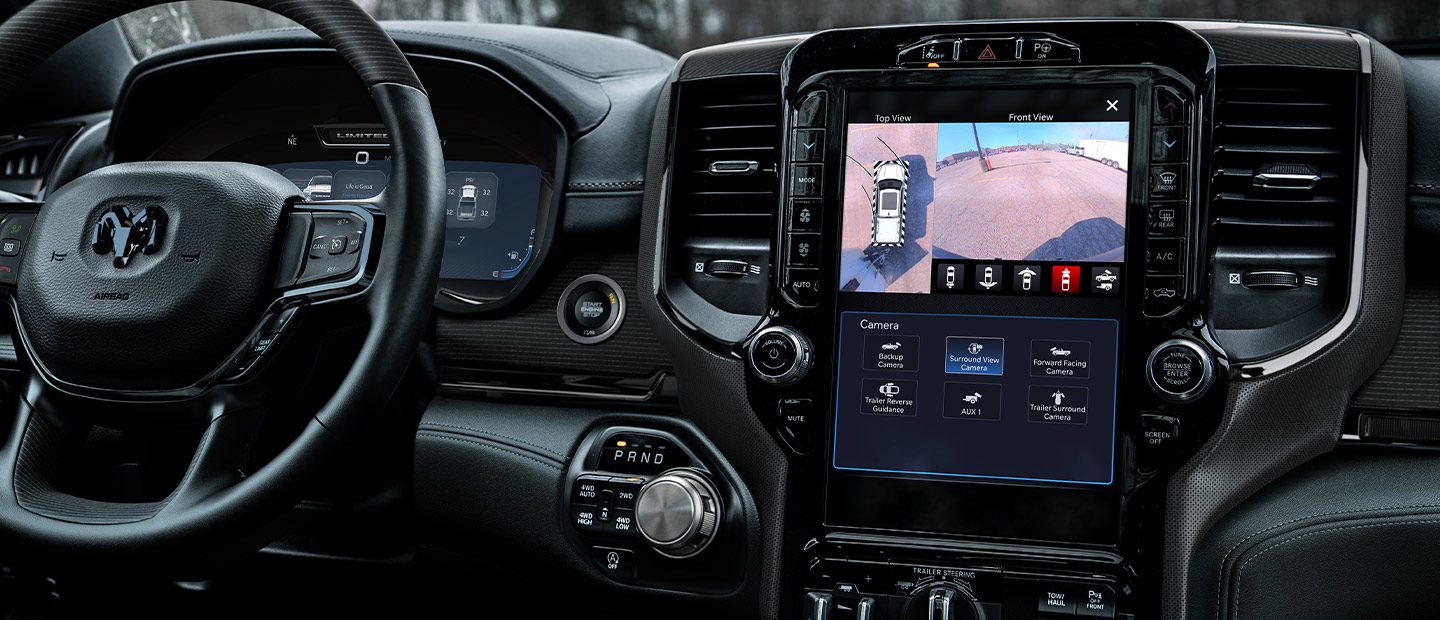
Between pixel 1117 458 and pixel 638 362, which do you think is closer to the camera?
pixel 1117 458

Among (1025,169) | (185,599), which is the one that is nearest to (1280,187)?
(1025,169)

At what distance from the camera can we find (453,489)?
1968 millimetres

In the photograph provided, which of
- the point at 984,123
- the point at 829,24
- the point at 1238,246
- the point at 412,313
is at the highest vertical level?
the point at 829,24

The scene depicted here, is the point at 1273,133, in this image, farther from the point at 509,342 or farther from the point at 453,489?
the point at 453,489

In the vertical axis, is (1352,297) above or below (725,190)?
below

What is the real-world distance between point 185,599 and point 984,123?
182cm

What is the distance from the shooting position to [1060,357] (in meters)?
1.56

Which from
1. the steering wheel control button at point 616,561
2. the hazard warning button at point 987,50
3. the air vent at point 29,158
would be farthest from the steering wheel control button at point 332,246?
the air vent at point 29,158

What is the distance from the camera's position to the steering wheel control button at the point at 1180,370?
1515mm

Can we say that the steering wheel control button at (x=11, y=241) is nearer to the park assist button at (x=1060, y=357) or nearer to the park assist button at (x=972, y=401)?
the park assist button at (x=972, y=401)

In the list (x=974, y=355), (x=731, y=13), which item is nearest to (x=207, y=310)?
(x=974, y=355)

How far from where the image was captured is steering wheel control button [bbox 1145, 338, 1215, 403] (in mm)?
1515

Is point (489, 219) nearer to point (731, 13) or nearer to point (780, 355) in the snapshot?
point (780, 355)

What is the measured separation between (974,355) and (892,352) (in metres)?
0.11
